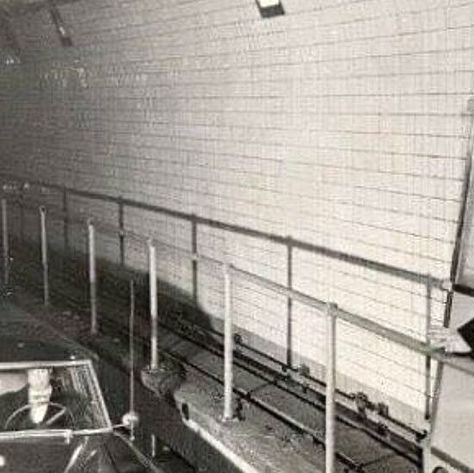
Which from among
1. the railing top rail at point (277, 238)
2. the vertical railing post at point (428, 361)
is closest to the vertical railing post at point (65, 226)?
the railing top rail at point (277, 238)

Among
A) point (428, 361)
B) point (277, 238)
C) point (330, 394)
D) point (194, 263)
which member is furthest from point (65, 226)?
point (330, 394)

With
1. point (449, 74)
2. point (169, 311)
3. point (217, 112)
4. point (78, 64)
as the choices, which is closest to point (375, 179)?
point (449, 74)

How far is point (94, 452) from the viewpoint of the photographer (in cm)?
546

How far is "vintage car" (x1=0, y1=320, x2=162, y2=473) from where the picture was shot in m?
5.38

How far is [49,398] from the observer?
18.7 ft

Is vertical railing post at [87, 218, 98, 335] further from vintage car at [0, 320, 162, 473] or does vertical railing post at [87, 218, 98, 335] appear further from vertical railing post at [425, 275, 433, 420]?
vertical railing post at [425, 275, 433, 420]

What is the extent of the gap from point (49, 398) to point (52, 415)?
118 mm

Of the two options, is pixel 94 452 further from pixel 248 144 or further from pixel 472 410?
pixel 248 144

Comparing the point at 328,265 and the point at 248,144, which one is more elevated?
the point at 248,144

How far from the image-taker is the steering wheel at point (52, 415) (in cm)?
556

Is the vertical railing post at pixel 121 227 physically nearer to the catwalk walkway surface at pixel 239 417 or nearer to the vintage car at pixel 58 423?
the catwalk walkway surface at pixel 239 417

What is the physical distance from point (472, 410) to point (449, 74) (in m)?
2.36

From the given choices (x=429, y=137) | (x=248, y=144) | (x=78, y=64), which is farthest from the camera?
(x=78, y=64)

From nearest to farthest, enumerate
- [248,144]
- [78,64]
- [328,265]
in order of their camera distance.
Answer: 1. [328,265]
2. [248,144]
3. [78,64]
